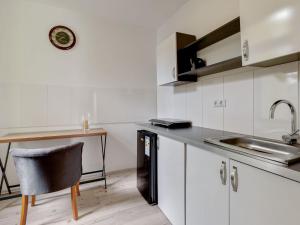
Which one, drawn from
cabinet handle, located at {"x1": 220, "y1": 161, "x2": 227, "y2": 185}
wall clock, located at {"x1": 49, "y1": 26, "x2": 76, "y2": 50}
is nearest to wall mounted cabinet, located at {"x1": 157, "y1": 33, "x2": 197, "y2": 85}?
cabinet handle, located at {"x1": 220, "y1": 161, "x2": 227, "y2": 185}

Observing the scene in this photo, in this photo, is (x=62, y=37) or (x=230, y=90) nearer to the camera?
(x=230, y=90)

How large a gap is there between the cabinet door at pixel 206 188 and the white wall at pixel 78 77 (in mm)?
1798

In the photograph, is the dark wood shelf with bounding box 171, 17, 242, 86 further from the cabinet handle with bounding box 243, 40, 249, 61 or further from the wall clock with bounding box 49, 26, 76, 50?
the wall clock with bounding box 49, 26, 76, 50

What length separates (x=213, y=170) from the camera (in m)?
1.11

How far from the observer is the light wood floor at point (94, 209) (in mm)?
1691

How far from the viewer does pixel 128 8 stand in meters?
2.48

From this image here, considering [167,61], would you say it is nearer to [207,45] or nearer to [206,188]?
[207,45]

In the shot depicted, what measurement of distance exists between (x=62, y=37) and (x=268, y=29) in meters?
2.55

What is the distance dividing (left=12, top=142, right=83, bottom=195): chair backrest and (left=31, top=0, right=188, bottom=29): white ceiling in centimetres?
200

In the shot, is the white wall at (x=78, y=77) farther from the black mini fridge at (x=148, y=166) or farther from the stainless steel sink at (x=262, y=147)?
the stainless steel sink at (x=262, y=147)

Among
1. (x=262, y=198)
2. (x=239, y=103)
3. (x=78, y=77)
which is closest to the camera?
(x=262, y=198)

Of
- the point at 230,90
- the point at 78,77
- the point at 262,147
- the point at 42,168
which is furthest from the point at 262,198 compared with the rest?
the point at 78,77

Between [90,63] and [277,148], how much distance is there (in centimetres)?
257

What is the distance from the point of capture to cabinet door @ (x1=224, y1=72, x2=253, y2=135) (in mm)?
1493
